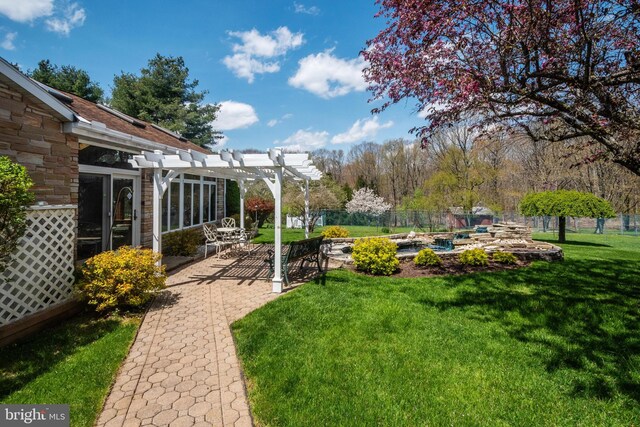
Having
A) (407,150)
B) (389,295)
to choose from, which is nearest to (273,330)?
(389,295)

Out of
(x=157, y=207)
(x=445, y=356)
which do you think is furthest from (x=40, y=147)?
(x=445, y=356)

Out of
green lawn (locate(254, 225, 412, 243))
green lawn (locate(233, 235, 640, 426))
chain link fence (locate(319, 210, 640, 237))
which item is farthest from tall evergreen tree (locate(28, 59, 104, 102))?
green lawn (locate(233, 235, 640, 426))

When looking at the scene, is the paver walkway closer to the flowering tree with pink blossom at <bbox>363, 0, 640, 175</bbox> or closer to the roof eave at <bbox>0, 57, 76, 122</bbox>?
the roof eave at <bbox>0, 57, 76, 122</bbox>

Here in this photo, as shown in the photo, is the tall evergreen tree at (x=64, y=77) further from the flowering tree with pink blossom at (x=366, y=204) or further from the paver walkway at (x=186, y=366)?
the paver walkway at (x=186, y=366)

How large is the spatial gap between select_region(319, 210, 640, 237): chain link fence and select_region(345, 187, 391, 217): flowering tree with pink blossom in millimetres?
2668

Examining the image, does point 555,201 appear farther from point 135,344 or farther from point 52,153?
point 52,153

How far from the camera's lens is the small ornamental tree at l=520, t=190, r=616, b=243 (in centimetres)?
1270

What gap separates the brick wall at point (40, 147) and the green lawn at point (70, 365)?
7.18 ft

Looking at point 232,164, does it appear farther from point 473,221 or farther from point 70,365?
point 473,221

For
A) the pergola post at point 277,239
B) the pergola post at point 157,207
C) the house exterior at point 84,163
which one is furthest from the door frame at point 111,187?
the pergola post at point 277,239

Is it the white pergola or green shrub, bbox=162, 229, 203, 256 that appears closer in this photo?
the white pergola

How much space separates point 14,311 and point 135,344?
174 centimetres

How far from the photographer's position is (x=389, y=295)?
235 inches

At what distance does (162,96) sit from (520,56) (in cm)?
2689
